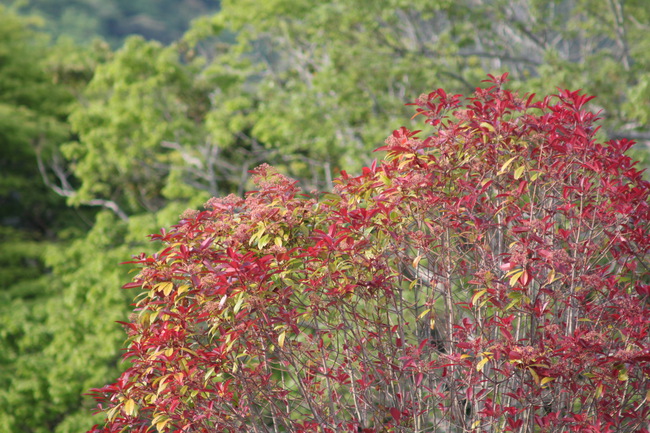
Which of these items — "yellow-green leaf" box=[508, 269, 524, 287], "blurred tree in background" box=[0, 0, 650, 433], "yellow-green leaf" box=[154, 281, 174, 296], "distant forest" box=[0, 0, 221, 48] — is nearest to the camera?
"yellow-green leaf" box=[508, 269, 524, 287]

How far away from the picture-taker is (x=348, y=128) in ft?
35.8

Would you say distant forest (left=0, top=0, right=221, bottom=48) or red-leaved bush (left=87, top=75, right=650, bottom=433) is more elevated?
red-leaved bush (left=87, top=75, right=650, bottom=433)

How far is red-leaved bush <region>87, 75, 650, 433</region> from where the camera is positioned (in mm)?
2346

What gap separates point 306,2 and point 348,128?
340 cm

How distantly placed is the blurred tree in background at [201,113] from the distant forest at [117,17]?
2619 cm

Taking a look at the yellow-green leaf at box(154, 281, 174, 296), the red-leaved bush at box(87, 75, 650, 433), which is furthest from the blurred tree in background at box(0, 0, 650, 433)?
the yellow-green leaf at box(154, 281, 174, 296)

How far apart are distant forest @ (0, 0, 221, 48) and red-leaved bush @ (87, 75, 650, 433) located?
4362cm

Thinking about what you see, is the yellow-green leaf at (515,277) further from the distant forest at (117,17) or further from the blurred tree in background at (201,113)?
the distant forest at (117,17)

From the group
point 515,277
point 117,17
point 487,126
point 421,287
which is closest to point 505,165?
point 487,126

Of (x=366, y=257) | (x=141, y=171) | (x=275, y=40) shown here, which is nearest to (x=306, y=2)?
(x=275, y=40)

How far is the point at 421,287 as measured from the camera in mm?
2629

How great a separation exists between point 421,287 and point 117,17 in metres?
51.1

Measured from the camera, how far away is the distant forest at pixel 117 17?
142 ft

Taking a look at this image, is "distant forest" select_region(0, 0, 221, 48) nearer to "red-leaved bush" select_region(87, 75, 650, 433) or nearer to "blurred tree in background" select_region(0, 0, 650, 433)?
"blurred tree in background" select_region(0, 0, 650, 433)
